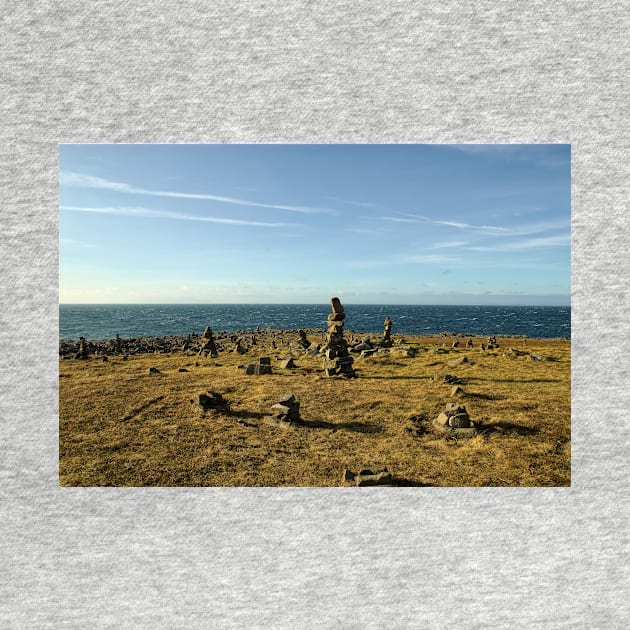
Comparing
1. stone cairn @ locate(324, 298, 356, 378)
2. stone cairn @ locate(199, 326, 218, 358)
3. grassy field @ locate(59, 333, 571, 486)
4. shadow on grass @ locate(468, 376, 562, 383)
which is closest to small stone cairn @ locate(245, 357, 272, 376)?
grassy field @ locate(59, 333, 571, 486)

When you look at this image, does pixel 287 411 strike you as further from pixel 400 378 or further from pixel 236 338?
pixel 236 338

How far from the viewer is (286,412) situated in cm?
461

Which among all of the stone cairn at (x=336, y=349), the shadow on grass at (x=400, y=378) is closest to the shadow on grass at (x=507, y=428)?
the shadow on grass at (x=400, y=378)

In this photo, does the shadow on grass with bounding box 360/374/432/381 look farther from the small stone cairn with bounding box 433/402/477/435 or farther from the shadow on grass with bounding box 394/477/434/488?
the shadow on grass with bounding box 394/477/434/488

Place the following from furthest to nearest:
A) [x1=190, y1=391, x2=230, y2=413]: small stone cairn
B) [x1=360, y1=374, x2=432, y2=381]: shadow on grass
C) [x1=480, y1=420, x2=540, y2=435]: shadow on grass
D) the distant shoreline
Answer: the distant shoreline → [x1=360, y1=374, x2=432, y2=381]: shadow on grass → [x1=190, y1=391, x2=230, y2=413]: small stone cairn → [x1=480, y1=420, x2=540, y2=435]: shadow on grass

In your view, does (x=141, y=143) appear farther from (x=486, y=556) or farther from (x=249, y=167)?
(x=486, y=556)

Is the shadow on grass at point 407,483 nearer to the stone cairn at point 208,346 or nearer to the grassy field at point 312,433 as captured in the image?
the grassy field at point 312,433

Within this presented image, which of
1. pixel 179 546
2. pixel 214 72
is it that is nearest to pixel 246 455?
pixel 179 546

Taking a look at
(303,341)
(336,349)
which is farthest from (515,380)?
(303,341)

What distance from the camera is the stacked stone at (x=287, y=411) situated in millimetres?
4607

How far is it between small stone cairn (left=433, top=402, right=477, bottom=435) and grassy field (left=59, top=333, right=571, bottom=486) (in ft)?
0.33

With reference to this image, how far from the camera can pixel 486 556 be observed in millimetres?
3199

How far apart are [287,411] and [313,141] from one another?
10.2ft

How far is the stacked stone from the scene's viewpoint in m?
4.61
